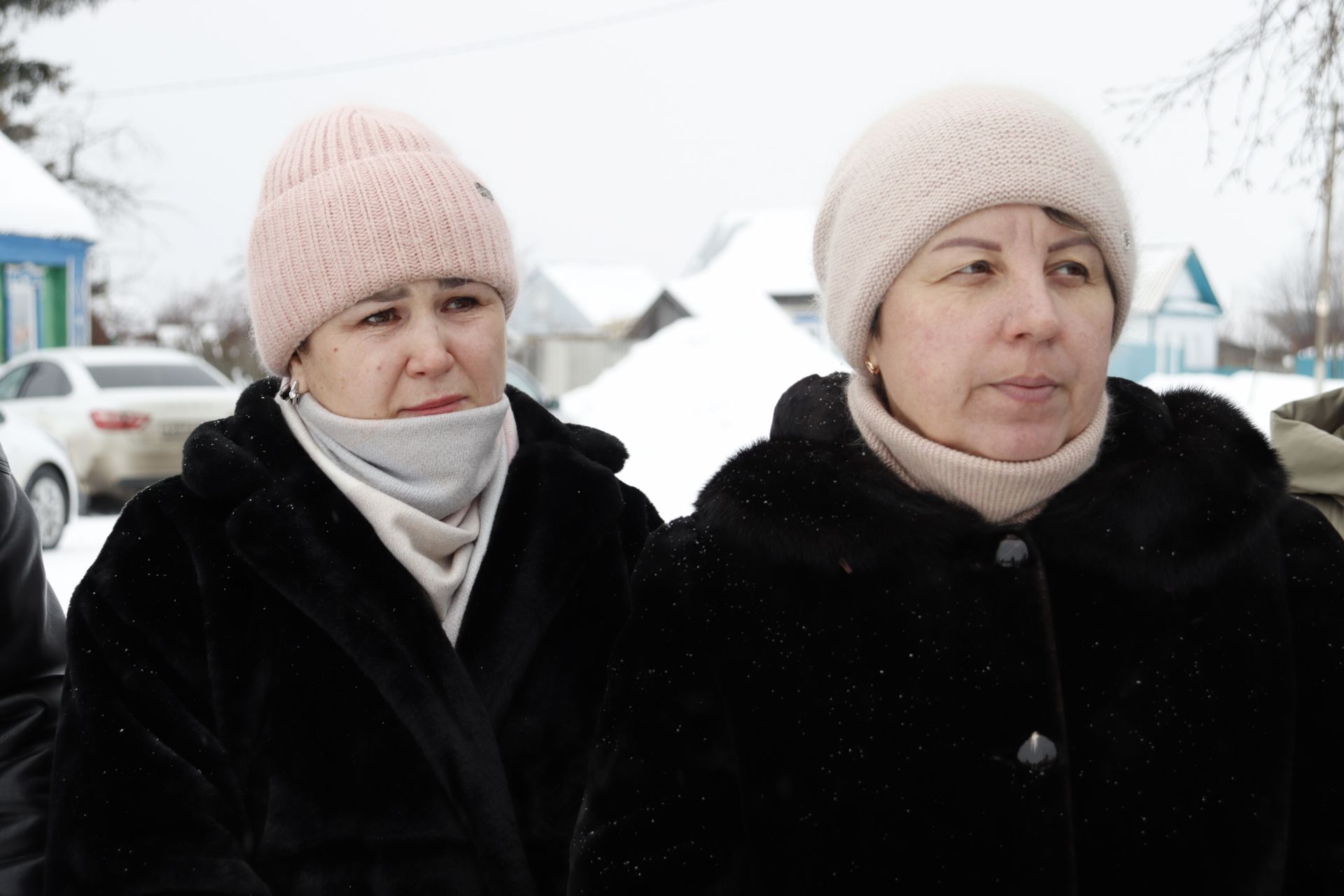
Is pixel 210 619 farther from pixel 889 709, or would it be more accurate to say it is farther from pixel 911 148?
pixel 911 148

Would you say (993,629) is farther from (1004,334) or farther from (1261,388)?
(1261,388)

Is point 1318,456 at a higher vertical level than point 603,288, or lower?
higher

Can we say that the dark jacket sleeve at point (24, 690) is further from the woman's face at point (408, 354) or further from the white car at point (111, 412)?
Answer: the white car at point (111, 412)

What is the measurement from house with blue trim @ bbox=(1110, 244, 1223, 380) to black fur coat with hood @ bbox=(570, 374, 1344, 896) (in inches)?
1382

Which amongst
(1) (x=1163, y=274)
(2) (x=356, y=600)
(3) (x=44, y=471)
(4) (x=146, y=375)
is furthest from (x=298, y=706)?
(1) (x=1163, y=274)

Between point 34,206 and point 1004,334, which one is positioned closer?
point 1004,334

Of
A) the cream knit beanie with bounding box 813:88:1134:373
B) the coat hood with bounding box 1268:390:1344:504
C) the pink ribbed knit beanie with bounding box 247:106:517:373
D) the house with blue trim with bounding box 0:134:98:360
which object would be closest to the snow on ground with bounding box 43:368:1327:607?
the coat hood with bounding box 1268:390:1344:504

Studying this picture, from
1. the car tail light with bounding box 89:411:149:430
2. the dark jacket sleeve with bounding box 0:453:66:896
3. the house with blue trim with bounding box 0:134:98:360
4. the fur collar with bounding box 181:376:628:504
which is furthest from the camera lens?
the house with blue trim with bounding box 0:134:98:360

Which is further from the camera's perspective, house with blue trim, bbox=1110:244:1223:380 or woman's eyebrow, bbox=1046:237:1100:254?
house with blue trim, bbox=1110:244:1223:380

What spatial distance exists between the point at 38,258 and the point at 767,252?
29.0 m

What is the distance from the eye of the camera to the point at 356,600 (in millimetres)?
2100

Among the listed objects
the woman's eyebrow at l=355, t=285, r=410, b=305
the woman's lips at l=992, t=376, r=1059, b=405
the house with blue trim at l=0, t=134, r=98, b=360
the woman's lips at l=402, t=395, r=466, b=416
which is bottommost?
the house with blue trim at l=0, t=134, r=98, b=360

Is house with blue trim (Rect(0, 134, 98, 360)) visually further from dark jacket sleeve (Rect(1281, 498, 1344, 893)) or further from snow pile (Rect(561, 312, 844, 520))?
dark jacket sleeve (Rect(1281, 498, 1344, 893))

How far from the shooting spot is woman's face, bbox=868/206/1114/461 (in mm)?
1652
